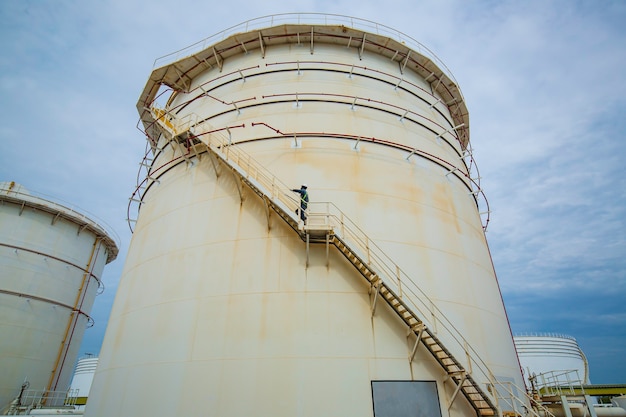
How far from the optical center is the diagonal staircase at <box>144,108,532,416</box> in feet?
26.3

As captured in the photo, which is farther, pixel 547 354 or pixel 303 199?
pixel 547 354

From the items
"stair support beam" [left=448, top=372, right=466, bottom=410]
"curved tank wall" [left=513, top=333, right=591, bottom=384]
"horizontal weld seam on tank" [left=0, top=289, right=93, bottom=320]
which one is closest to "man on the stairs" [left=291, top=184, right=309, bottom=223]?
"stair support beam" [left=448, top=372, right=466, bottom=410]

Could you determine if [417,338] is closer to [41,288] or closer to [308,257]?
[308,257]

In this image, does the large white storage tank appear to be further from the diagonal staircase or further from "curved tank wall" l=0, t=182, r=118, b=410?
"curved tank wall" l=0, t=182, r=118, b=410

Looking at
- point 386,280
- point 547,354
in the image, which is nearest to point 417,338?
point 386,280

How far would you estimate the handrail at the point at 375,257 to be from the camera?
8.82 metres

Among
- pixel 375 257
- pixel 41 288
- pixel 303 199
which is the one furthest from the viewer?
pixel 41 288

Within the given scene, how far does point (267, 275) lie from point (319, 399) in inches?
123

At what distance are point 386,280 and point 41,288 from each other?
19.7 metres

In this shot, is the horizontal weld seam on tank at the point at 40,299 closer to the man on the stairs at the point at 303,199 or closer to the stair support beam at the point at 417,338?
the man on the stairs at the point at 303,199

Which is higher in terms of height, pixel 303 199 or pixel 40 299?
pixel 40 299

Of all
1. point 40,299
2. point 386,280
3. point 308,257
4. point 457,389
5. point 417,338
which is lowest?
point 457,389

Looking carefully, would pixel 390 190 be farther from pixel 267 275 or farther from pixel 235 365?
Answer: pixel 235 365

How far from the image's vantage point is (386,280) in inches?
351
